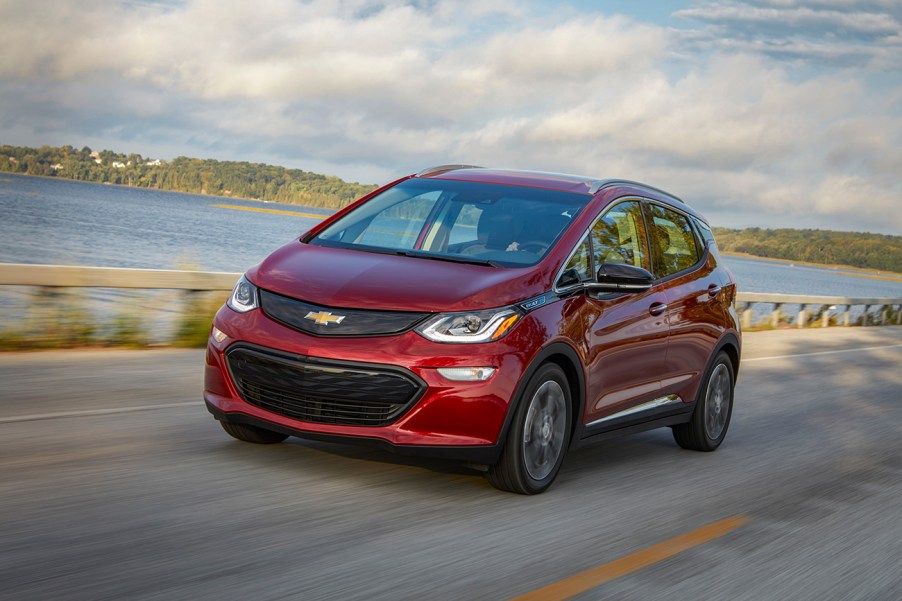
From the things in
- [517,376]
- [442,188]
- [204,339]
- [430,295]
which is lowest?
[204,339]

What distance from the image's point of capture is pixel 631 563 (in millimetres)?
5094

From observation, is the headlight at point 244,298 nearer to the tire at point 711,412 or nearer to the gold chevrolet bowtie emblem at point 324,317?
the gold chevrolet bowtie emblem at point 324,317

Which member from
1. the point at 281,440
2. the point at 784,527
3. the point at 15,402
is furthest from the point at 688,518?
the point at 15,402

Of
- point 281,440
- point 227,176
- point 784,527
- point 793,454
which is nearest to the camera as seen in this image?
point 784,527

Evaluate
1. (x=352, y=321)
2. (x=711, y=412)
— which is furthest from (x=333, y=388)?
(x=711, y=412)

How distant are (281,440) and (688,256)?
128 inches

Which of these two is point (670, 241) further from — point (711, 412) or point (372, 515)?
point (372, 515)

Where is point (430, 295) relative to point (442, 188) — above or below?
below

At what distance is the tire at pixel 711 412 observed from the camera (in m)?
8.23

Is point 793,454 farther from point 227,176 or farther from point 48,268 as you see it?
point 227,176

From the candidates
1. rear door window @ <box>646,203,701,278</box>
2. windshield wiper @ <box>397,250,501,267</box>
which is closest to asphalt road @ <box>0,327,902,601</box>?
windshield wiper @ <box>397,250,501,267</box>

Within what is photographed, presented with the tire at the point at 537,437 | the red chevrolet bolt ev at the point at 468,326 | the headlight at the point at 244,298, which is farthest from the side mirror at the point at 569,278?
the headlight at the point at 244,298

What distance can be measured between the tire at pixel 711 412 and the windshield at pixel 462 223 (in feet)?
7.06

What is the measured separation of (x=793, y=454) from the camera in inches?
343
